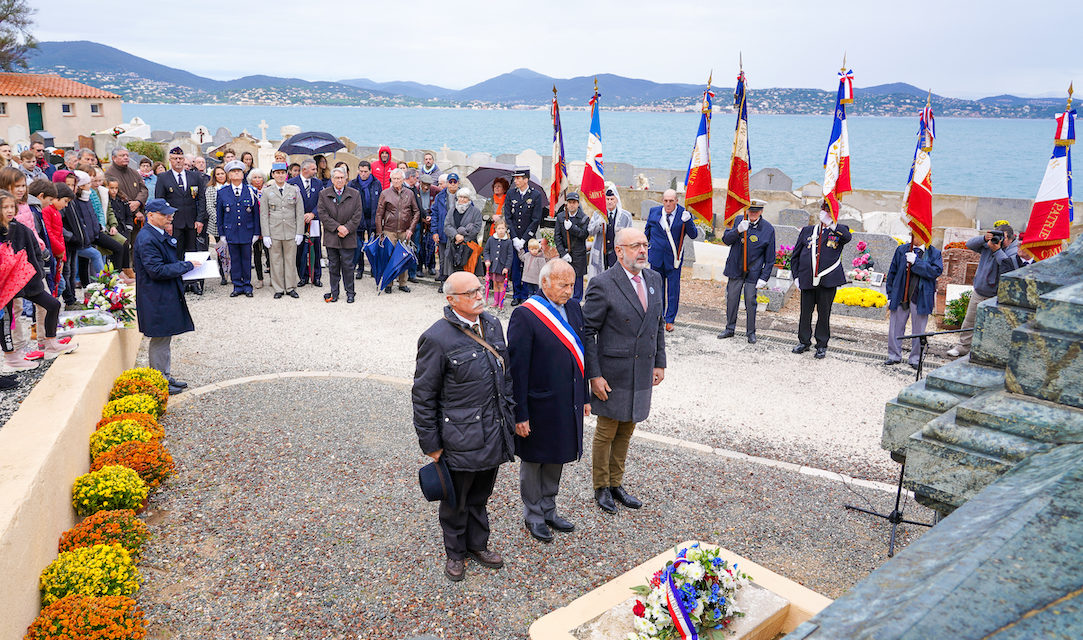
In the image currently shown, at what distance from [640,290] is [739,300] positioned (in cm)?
572

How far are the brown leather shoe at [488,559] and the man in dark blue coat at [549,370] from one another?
641 millimetres

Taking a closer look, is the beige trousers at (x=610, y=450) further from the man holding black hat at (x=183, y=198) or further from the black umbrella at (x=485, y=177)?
the black umbrella at (x=485, y=177)

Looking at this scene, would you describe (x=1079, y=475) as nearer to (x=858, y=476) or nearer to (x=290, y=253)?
(x=858, y=476)

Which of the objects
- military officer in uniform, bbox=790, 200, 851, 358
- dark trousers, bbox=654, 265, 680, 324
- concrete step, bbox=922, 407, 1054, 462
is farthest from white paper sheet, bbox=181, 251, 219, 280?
concrete step, bbox=922, 407, 1054, 462

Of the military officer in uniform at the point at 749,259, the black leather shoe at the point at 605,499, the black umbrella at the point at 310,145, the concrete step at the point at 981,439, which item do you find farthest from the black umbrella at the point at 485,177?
the concrete step at the point at 981,439

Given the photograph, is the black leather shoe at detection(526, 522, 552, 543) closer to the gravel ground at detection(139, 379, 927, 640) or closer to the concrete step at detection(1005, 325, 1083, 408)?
the gravel ground at detection(139, 379, 927, 640)

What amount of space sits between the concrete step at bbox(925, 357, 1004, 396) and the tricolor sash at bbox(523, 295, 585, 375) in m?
2.14

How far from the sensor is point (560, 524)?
215 inches

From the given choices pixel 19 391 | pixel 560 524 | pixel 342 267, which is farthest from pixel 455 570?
pixel 342 267

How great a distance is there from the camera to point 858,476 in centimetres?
661

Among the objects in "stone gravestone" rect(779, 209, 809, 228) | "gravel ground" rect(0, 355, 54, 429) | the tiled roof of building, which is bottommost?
"gravel ground" rect(0, 355, 54, 429)

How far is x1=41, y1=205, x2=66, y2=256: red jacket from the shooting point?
9.04 m

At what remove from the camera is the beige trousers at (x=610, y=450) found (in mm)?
5688

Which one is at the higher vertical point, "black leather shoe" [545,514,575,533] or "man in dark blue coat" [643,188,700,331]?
"man in dark blue coat" [643,188,700,331]
